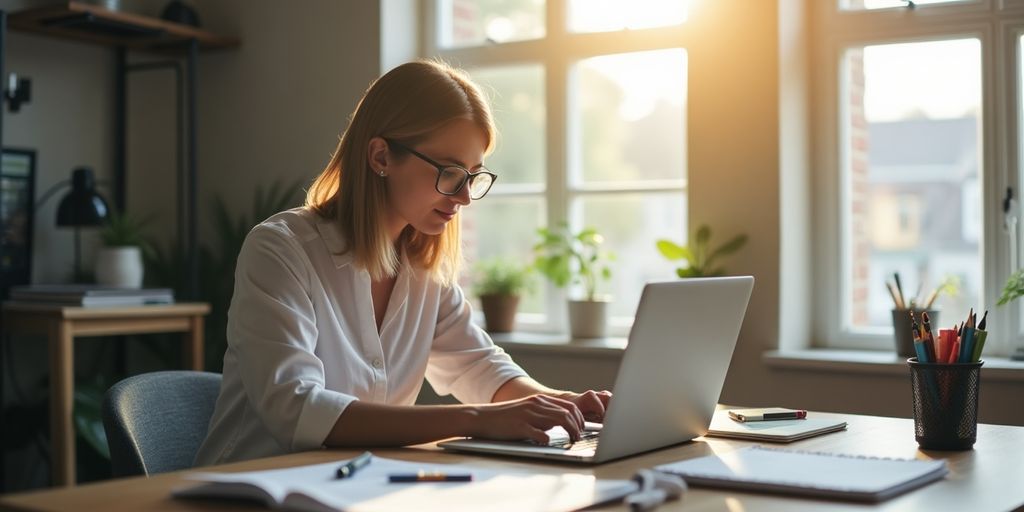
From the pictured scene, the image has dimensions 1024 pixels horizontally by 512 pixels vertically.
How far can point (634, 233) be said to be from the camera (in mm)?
3750

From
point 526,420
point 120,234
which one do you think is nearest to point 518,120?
point 120,234

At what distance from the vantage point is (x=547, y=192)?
388 cm

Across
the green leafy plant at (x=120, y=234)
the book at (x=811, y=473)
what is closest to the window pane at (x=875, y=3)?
the book at (x=811, y=473)

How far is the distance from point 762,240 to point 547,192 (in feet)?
2.94

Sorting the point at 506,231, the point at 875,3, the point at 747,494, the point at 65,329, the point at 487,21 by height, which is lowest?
the point at 747,494

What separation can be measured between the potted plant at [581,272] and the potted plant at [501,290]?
10cm

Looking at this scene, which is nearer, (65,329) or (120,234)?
(65,329)

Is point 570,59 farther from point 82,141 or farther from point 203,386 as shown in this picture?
point 203,386

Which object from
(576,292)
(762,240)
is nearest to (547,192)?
(576,292)

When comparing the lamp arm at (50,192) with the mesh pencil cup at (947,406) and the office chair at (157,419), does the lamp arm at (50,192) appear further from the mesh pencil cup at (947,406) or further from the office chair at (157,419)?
the mesh pencil cup at (947,406)

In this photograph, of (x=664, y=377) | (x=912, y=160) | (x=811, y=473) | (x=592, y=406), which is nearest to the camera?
(x=811, y=473)

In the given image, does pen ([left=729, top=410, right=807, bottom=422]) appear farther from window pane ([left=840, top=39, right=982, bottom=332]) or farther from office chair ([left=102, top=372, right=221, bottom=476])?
window pane ([left=840, top=39, right=982, bottom=332])

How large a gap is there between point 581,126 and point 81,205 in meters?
1.74

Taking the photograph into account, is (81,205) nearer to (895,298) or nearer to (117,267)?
(117,267)
